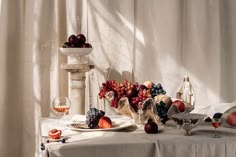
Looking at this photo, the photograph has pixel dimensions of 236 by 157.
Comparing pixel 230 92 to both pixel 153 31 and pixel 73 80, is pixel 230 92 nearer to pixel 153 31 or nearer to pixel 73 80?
pixel 153 31

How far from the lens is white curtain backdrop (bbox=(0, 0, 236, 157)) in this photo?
10.3 feet

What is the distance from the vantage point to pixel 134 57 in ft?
11.3

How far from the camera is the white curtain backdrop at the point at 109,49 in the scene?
314cm

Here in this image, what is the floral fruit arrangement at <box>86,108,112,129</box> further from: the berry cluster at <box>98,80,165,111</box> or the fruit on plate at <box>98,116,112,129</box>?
the berry cluster at <box>98,80,165,111</box>

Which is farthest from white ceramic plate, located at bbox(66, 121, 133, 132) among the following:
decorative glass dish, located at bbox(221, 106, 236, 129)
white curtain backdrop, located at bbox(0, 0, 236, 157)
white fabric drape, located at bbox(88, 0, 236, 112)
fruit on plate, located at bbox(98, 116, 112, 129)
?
white fabric drape, located at bbox(88, 0, 236, 112)

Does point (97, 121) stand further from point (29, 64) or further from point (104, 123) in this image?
point (29, 64)

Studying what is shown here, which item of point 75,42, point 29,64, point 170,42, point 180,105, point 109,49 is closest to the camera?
point 180,105

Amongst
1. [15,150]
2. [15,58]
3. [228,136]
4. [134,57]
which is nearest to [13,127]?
[15,150]

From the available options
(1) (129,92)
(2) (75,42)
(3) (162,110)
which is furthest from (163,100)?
(2) (75,42)

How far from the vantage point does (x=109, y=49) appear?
3.35m

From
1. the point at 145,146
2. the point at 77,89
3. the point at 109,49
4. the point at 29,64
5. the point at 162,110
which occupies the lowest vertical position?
the point at 145,146

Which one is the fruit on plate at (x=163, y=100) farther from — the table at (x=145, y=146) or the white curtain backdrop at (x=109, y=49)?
the white curtain backdrop at (x=109, y=49)

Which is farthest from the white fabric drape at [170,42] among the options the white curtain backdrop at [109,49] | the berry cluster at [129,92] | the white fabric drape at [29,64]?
the berry cluster at [129,92]

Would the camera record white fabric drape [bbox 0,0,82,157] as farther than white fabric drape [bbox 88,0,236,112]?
No
